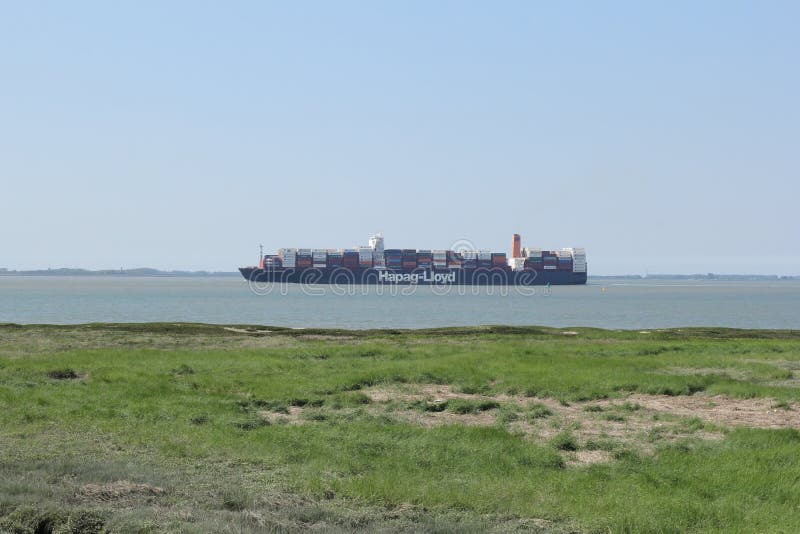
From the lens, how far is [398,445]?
37.7 ft

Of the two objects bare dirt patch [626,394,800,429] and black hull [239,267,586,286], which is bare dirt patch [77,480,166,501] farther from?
black hull [239,267,586,286]

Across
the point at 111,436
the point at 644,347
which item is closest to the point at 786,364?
the point at 644,347

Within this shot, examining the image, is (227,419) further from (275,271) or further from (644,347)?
(275,271)

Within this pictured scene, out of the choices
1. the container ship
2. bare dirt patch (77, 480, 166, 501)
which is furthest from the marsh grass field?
the container ship

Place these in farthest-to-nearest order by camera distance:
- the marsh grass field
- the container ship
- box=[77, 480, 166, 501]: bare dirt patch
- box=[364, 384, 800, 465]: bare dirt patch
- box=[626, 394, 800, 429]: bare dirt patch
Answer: the container ship
box=[626, 394, 800, 429]: bare dirt patch
box=[364, 384, 800, 465]: bare dirt patch
box=[77, 480, 166, 501]: bare dirt patch
the marsh grass field

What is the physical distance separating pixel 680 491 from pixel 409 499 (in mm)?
3185

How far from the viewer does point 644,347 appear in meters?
28.5

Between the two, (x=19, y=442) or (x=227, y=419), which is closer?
(x=19, y=442)

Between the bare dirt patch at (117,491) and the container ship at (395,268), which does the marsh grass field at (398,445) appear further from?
the container ship at (395,268)

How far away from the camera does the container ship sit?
7126 inches

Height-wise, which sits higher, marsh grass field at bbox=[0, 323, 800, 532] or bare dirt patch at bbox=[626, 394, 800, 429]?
marsh grass field at bbox=[0, 323, 800, 532]

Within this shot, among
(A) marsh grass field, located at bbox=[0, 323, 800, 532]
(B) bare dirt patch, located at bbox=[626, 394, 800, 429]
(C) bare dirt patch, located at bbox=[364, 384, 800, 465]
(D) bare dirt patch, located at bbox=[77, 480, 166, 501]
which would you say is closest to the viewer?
(A) marsh grass field, located at bbox=[0, 323, 800, 532]

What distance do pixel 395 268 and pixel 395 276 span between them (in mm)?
1918

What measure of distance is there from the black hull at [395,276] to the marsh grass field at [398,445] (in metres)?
158
